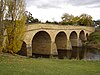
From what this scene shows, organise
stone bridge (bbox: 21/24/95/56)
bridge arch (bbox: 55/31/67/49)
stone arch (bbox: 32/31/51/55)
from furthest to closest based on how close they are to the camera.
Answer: bridge arch (bbox: 55/31/67/49) < stone arch (bbox: 32/31/51/55) < stone bridge (bbox: 21/24/95/56)

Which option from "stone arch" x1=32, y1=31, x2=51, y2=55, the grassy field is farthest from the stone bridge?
the grassy field

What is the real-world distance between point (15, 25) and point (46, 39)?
80.3 ft

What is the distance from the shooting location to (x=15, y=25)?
28.7 meters

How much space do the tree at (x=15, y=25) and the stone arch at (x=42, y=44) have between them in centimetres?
2144

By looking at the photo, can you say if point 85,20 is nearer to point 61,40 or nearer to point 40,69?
point 61,40

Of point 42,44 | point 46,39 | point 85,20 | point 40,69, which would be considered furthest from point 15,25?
point 85,20

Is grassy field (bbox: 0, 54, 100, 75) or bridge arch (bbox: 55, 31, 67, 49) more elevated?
bridge arch (bbox: 55, 31, 67, 49)

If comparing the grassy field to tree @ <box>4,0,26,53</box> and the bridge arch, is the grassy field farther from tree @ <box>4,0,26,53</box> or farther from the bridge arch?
the bridge arch

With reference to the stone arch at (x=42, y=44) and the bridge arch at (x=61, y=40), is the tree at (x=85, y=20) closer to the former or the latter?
the bridge arch at (x=61, y=40)

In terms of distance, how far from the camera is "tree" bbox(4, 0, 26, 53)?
28031 mm

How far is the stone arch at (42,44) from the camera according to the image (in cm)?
5038

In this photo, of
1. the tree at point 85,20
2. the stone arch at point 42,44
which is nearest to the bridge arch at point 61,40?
the stone arch at point 42,44

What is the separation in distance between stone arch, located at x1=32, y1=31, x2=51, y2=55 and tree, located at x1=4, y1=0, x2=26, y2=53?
70.4 ft

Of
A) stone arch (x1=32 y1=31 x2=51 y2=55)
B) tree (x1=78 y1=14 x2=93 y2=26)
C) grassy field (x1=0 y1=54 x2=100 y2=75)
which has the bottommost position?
grassy field (x1=0 y1=54 x2=100 y2=75)
